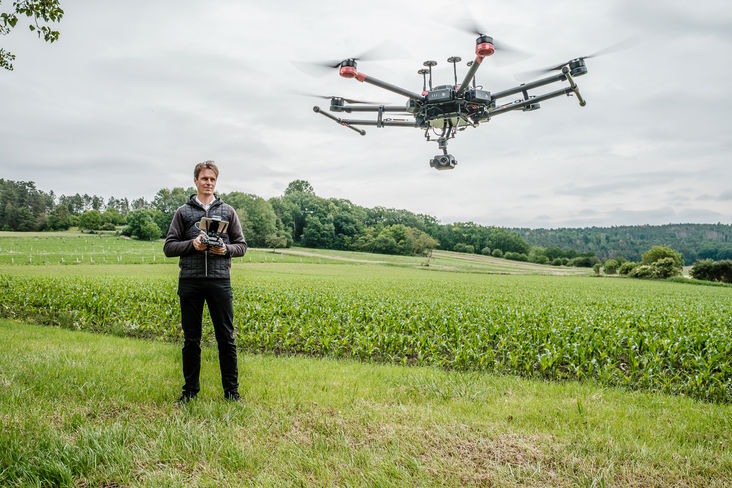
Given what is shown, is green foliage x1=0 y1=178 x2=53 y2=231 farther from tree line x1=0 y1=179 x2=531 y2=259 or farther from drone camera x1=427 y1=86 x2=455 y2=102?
drone camera x1=427 y1=86 x2=455 y2=102

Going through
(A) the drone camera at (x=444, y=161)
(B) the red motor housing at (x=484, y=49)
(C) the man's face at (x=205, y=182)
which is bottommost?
(C) the man's face at (x=205, y=182)

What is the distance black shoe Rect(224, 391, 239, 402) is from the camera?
4318 mm

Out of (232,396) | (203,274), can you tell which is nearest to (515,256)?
(232,396)

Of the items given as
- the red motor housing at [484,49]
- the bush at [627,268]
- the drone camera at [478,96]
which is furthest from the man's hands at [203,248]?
the bush at [627,268]

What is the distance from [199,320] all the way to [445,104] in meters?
8.39

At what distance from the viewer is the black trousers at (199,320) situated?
414 centimetres

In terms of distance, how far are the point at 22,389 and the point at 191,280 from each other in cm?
233

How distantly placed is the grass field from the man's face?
2.24 m

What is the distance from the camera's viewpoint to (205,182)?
4262mm

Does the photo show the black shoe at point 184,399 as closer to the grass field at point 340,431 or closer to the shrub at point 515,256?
the grass field at point 340,431

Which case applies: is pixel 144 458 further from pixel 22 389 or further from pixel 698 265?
pixel 698 265

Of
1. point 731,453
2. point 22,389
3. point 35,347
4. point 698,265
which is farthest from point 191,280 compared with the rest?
point 698,265

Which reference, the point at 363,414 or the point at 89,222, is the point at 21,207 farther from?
the point at 363,414

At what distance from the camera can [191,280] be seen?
4117 millimetres
